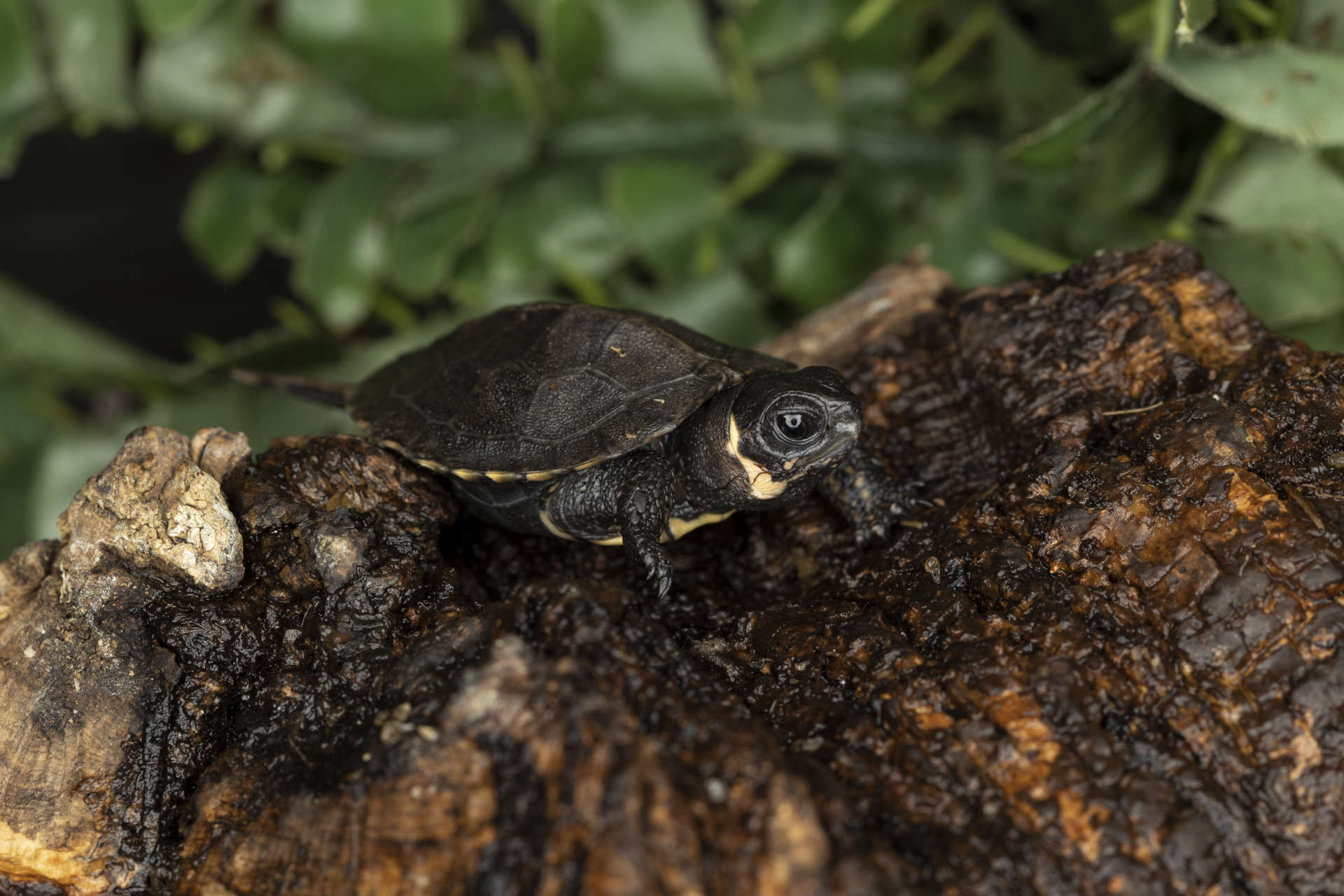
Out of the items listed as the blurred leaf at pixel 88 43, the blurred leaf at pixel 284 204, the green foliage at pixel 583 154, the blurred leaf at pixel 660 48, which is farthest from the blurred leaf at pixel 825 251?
the blurred leaf at pixel 88 43

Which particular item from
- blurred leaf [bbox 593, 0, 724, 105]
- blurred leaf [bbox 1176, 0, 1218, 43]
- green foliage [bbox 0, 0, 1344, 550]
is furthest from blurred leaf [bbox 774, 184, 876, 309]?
blurred leaf [bbox 1176, 0, 1218, 43]

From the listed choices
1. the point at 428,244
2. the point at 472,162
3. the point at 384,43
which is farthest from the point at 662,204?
the point at 384,43

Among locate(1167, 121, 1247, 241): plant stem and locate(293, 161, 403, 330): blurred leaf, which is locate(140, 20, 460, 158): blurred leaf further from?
locate(1167, 121, 1247, 241): plant stem

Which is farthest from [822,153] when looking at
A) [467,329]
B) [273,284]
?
[273,284]

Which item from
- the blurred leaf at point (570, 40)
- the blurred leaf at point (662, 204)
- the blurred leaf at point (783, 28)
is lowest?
the blurred leaf at point (662, 204)

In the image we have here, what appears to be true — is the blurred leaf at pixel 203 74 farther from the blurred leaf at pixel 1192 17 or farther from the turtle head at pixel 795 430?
the blurred leaf at pixel 1192 17

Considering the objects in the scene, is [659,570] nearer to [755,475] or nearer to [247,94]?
[755,475]
